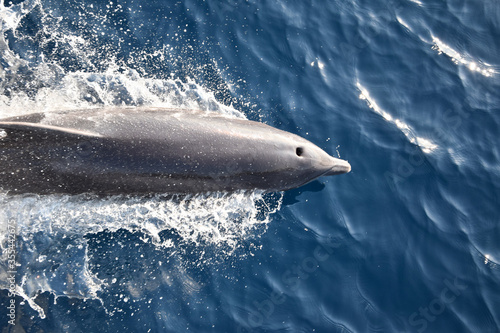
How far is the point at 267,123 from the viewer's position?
8.45 meters

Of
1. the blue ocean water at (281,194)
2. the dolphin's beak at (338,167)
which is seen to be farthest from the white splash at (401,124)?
the dolphin's beak at (338,167)

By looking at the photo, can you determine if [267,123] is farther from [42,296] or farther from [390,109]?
[42,296]

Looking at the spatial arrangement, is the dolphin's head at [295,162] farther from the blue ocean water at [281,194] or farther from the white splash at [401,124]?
the white splash at [401,124]

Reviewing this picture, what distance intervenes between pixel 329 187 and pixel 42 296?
5662mm

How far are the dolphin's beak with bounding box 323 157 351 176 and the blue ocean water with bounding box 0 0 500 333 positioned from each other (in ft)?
1.27

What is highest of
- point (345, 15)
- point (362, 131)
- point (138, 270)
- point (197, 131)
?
point (345, 15)

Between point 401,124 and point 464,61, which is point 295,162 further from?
point 464,61

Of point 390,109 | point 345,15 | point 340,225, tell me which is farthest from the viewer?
point 345,15

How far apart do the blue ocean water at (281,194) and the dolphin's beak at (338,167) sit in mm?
386

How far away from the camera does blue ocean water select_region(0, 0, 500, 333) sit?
21.7ft

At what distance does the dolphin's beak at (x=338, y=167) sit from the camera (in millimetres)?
7953

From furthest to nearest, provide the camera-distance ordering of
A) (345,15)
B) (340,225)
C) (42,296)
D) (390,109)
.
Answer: (345,15) → (390,109) → (340,225) → (42,296)

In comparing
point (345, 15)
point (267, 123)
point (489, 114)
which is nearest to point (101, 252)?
point (267, 123)

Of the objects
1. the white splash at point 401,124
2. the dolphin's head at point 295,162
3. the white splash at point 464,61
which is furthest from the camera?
the white splash at point 464,61
